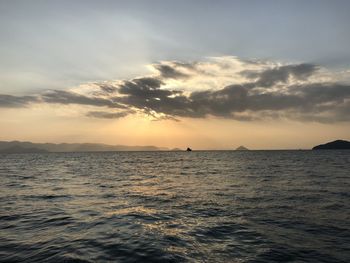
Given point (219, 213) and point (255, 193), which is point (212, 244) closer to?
point (219, 213)

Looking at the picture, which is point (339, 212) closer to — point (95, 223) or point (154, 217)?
point (154, 217)

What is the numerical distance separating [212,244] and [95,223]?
7.20 meters

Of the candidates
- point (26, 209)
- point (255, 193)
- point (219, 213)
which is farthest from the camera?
point (255, 193)

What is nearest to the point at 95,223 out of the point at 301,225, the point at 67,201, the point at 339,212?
the point at 67,201

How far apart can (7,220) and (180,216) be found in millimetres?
10337

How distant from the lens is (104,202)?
2441cm

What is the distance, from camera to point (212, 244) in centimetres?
1336

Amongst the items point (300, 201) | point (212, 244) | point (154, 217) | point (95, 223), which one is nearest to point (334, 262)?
point (212, 244)

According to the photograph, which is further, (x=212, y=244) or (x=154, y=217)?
(x=154, y=217)

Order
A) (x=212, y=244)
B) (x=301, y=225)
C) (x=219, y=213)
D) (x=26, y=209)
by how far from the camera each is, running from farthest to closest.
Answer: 1. (x=26, y=209)
2. (x=219, y=213)
3. (x=301, y=225)
4. (x=212, y=244)

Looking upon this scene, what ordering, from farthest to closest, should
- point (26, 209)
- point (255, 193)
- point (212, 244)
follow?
point (255, 193), point (26, 209), point (212, 244)

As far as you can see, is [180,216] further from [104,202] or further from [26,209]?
[26,209]

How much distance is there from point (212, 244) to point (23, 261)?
7.47 metres

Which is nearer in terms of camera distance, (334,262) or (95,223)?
(334,262)
